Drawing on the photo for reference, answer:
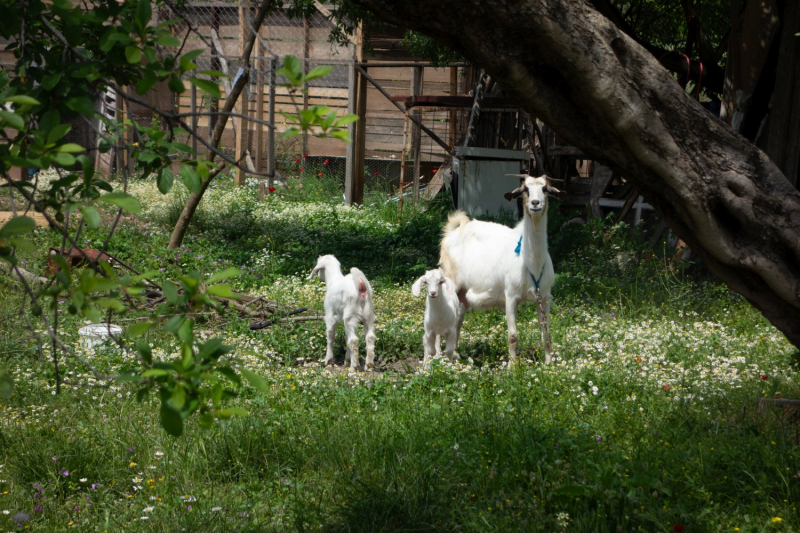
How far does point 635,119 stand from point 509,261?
363 cm

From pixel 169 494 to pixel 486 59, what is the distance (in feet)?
8.65

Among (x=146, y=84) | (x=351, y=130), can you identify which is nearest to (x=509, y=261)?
(x=146, y=84)

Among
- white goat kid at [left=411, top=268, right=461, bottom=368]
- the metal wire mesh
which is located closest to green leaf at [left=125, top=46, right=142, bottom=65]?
white goat kid at [left=411, top=268, right=461, bottom=368]

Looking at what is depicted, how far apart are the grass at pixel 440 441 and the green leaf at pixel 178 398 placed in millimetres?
748

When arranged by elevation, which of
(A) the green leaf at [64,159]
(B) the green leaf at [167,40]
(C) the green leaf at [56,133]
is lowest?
(A) the green leaf at [64,159]

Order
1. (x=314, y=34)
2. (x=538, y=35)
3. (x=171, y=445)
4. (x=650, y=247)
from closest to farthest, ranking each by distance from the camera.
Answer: (x=538, y=35) < (x=171, y=445) < (x=650, y=247) < (x=314, y=34)

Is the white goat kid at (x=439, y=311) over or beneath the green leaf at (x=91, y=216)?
beneath

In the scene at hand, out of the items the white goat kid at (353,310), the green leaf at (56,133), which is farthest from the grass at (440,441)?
the green leaf at (56,133)

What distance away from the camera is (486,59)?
3.22 meters

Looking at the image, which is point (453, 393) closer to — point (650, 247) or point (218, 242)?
point (650, 247)

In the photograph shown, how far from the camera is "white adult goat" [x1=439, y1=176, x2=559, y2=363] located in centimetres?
653

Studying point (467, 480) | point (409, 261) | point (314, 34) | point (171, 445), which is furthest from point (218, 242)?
point (467, 480)

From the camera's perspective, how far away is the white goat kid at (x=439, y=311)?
6367mm

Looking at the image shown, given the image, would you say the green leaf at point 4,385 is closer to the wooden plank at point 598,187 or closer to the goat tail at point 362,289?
the goat tail at point 362,289
